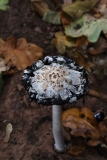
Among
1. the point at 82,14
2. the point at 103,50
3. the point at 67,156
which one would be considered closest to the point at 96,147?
the point at 67,156

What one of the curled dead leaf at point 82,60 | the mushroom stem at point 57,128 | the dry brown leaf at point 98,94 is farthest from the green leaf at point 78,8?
the mushroom stem at point 57,128

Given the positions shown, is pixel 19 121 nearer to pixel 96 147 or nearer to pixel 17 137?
pixel 17 137

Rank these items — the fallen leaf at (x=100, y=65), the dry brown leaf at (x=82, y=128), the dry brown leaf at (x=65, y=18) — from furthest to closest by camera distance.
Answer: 1. the dry brown leaf at (x=65, y=18)
2. the fallen leaf at (x=100, y=65)
3. the dry brown leaf at (x=82, y=128)

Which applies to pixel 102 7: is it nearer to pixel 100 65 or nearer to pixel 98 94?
pixel 100 65

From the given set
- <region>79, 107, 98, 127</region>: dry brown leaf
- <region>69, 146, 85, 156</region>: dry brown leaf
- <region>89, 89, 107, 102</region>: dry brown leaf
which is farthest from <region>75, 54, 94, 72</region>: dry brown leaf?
<region>69, 146, 85, 156</region>: dry brown leaf

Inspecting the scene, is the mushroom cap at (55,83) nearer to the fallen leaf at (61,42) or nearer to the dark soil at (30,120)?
the dark soil at (30,120)
